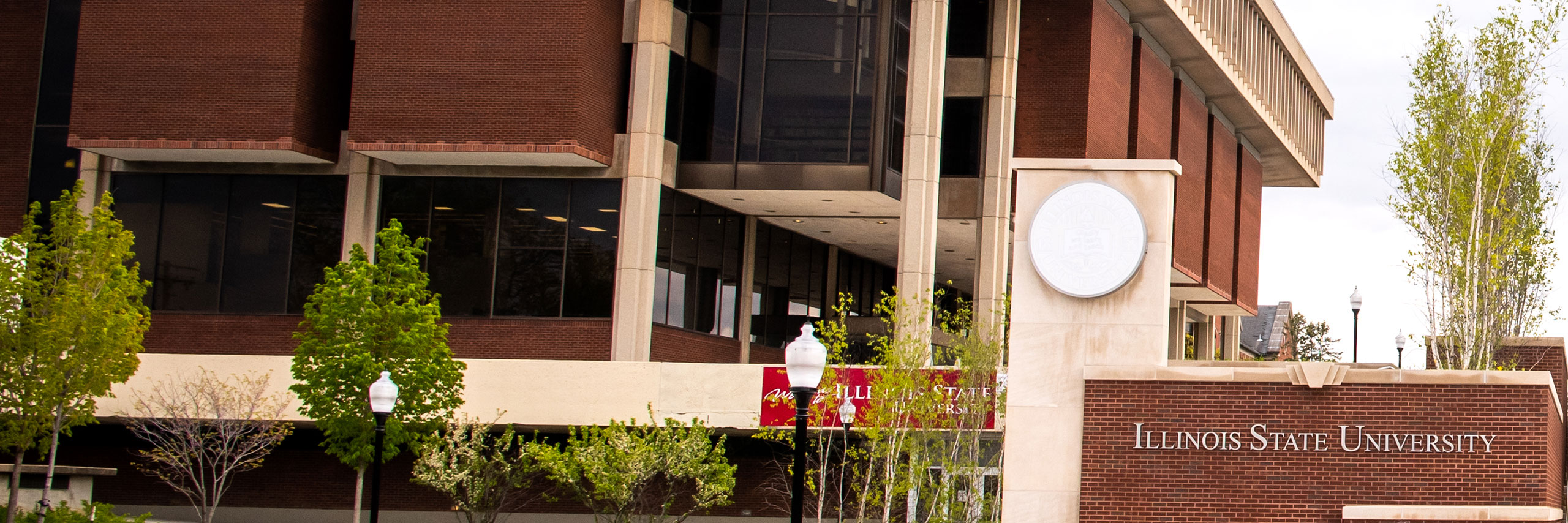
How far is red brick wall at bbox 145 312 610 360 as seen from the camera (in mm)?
37250

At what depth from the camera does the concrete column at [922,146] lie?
119 feet

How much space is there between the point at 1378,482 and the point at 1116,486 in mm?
2992

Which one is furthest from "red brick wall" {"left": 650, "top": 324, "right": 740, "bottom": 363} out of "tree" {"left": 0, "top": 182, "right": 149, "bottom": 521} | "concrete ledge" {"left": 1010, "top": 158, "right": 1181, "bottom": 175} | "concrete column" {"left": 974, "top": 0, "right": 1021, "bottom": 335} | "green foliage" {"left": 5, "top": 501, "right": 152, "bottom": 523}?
"concrete ledge" {"left": 1010, "top": 158, "right": 1181, "bottom": 175}

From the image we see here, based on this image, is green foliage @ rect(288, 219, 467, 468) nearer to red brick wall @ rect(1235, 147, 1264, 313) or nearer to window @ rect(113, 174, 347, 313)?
window @ rect(113, 174, 347, 313)

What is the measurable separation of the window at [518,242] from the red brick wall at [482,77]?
173 cm

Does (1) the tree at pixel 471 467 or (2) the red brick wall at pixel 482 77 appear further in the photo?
(2) the red brick wall at pixel 482 77

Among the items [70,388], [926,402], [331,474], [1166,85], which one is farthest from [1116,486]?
[1166,85]

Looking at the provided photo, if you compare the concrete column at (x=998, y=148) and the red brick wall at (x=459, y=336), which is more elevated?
the concrete column at (x=998, y=148)

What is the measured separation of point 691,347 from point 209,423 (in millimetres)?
11454

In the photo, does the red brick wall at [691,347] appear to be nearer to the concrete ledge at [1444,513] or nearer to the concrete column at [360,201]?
the concrete column at [360,201]

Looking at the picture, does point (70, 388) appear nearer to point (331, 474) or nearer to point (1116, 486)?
point (331, 474)

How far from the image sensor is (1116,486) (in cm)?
1955

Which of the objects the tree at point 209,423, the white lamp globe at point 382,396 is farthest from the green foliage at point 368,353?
the white lamp globe at point 382,396

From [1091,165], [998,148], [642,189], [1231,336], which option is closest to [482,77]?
[642,189]
